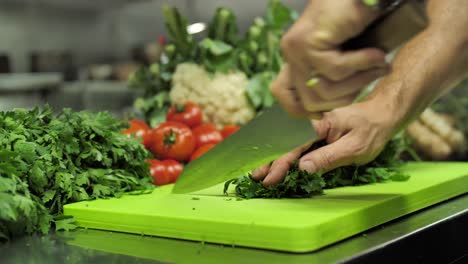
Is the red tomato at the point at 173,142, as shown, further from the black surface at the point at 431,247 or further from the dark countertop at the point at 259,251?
the black surface at the point at 431,247

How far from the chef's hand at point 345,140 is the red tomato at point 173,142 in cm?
66

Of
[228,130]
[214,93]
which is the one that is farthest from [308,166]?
[214,93]

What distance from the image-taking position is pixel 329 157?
142 cm

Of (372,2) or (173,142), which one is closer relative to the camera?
(372,2)

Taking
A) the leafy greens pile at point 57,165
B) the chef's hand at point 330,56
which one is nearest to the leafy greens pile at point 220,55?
the leafy greens pile at point 57,165

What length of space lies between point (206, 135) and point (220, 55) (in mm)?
431

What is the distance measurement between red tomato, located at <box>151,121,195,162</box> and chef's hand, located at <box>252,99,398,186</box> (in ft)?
2.15

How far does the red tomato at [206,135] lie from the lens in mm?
2162

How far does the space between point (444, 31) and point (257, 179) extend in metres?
0.53

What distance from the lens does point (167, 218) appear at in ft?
3.92

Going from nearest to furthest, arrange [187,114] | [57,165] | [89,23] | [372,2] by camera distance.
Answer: [372,2], [57,165], [187,114], [89,23]

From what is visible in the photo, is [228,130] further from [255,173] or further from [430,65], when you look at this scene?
[430,65]

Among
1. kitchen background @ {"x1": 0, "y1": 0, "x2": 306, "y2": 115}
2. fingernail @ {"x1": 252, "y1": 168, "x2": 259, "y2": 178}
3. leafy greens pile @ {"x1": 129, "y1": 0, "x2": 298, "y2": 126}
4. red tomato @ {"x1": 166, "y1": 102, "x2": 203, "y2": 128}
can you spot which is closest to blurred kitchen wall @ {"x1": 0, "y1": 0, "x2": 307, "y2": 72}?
kitchen background @ {"x1": 0, "y1": 0, "x2": 306, "y2": 115}

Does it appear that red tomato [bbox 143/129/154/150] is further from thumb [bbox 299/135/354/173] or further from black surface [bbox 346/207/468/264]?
black surface [bbox 346/207/468/264]
